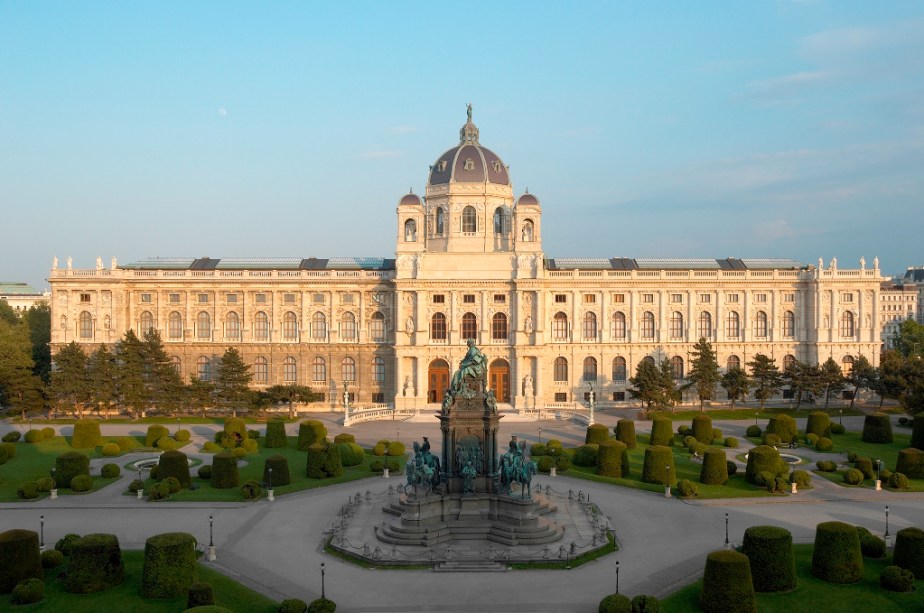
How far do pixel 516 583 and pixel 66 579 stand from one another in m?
17.4

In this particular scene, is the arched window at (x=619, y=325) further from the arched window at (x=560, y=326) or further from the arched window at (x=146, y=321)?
the arched window at (x=146, y=321)

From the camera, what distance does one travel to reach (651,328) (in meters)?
84.3

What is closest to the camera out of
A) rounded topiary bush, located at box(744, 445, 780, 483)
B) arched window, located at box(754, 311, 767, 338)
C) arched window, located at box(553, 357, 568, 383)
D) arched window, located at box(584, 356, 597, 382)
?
rounded topiary bush, located at box(744, 445, 780, 483)

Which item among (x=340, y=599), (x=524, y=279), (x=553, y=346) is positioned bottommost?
(x=340, y=599)

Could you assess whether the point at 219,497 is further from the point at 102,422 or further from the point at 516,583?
the point at 102,422

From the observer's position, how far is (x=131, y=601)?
29469 millimetres

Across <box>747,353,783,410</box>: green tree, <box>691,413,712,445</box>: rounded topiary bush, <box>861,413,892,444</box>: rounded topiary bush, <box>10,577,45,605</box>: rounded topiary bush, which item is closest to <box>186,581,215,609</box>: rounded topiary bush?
<box>10,577,45,605</box>: rounded topiary bush

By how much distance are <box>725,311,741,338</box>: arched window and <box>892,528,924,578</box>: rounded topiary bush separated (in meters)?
54.0

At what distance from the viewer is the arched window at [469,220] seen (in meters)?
83.1

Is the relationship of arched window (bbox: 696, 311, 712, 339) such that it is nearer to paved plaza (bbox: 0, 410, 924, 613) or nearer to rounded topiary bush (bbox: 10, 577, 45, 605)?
paved plaza (bbox: 0, 410, 924, 613)

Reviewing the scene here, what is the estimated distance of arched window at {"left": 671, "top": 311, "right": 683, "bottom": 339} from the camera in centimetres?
8431

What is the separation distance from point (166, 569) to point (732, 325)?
224 ft

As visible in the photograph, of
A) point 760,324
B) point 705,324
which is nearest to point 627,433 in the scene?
point 705,324

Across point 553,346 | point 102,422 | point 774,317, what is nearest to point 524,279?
point 553,346
